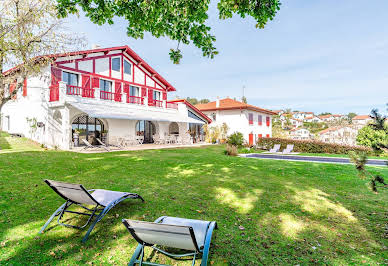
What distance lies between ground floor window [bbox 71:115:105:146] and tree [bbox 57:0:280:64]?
14.0m

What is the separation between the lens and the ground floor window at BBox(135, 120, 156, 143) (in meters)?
24.7

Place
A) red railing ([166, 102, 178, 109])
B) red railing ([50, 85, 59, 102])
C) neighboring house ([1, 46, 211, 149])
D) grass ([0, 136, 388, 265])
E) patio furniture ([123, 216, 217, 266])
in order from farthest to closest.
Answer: red railing ([166, 102, 178, 109]), neighboring house ([1, 46, 211, 149]), red railing ([50, 85, 59, 102]), grass ([0, 136, 388, 265]), patio furniture ([123, 216, 217, 266])

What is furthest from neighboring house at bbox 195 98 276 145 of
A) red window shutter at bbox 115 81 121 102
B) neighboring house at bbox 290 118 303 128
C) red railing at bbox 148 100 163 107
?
neighboring house at bbox 290 118 303 128

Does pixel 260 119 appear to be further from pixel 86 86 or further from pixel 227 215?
pixel 227 215

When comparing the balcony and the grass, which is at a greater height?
the balcony

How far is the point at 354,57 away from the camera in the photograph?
25.0 meters

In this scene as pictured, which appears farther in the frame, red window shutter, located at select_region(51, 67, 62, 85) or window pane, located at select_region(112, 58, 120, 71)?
window pane, located at select_region(112, 58, 120, 71)

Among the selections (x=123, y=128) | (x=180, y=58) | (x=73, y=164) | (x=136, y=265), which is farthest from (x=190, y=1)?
(x=123, y=128)

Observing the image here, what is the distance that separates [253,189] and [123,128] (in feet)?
57.4

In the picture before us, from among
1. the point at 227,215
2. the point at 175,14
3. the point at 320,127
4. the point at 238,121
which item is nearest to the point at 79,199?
the point at 227,215

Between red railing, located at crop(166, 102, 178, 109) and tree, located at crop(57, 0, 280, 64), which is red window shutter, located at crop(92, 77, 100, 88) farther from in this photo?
tree, located at crop(57, 0, 280, 64)

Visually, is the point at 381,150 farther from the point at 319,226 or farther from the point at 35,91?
the point at 35,91

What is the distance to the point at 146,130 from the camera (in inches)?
1016

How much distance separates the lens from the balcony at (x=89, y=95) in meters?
16.3
